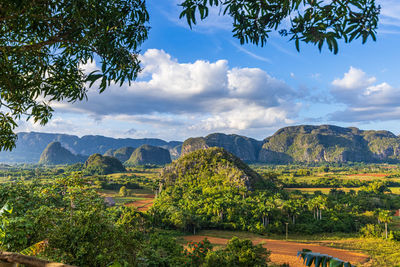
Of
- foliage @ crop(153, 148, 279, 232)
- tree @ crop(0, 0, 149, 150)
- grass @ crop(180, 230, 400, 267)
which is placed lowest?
grass @ crop(180, 230, 400, 267)

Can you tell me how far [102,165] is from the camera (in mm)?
113750

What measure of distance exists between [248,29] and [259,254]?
16.9m

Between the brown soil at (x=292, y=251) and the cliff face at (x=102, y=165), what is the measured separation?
8831 cm

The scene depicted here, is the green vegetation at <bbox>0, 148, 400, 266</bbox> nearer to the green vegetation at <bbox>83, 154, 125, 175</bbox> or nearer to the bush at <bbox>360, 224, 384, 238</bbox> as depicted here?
the bush at <bbox>360, 224, 384, 238</bbox>

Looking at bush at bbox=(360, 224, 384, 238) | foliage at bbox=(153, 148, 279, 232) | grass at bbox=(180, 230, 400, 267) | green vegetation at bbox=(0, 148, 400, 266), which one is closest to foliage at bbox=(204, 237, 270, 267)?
green vegetation at bbox=(0, 148, 400, 266)

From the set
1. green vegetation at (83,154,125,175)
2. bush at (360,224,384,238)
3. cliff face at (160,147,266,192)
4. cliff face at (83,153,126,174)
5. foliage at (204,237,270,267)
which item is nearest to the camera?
foliage at (204,237,270,267)

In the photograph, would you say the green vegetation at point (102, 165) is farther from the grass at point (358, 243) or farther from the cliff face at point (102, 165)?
the grass at point (358, 243)

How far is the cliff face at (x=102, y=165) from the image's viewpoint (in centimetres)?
10725

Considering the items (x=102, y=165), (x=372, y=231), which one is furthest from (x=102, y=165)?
(x=372, y=231)

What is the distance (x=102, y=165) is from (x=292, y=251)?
10562 cm

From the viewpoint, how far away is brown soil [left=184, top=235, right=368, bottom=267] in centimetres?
2262

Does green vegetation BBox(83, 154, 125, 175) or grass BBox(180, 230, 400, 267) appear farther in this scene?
green vegetation BBox(83, 154, 125, 175)

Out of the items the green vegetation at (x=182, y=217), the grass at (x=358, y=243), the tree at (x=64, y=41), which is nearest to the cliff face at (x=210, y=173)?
the green vegetation at (x=182, y=217)

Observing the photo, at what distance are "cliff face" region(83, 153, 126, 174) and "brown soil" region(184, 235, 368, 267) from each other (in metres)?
88.3
